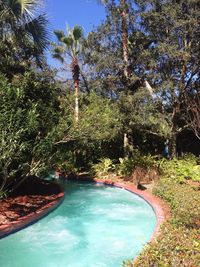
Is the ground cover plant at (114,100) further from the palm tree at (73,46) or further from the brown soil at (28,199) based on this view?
the brown soil at (28,199)

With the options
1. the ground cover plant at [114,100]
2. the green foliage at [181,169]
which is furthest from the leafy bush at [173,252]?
the green foliage at [181,169]

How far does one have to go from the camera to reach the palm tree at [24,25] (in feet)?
34.8

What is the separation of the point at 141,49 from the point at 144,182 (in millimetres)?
7132

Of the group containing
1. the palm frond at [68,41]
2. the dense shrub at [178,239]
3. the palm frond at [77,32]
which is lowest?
the dense shrub at [178,239]

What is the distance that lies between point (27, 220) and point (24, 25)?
22.4 feet

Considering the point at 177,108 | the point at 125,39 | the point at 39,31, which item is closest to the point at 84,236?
the point at 39,31

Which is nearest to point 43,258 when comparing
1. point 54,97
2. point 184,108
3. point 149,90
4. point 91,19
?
point 54,97

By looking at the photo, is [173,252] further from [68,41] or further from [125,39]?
[68,41]

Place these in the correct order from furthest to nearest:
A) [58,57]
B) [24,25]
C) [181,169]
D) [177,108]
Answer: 1. [58,57]
2. [177,108]
3. [181,169]
4. [24,25]

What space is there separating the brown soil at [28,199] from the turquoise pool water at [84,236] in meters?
0.59

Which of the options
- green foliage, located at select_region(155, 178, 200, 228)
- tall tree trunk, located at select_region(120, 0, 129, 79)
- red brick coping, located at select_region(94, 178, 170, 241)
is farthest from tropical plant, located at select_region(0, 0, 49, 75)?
green foliage, located at select_region(155, 178, 200, 228)

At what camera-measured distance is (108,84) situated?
17.8 meters

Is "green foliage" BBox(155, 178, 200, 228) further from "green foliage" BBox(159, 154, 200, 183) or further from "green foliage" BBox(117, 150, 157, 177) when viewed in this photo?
"green foliage" BBox(117, 150, 157, 177)

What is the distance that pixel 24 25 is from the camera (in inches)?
446
